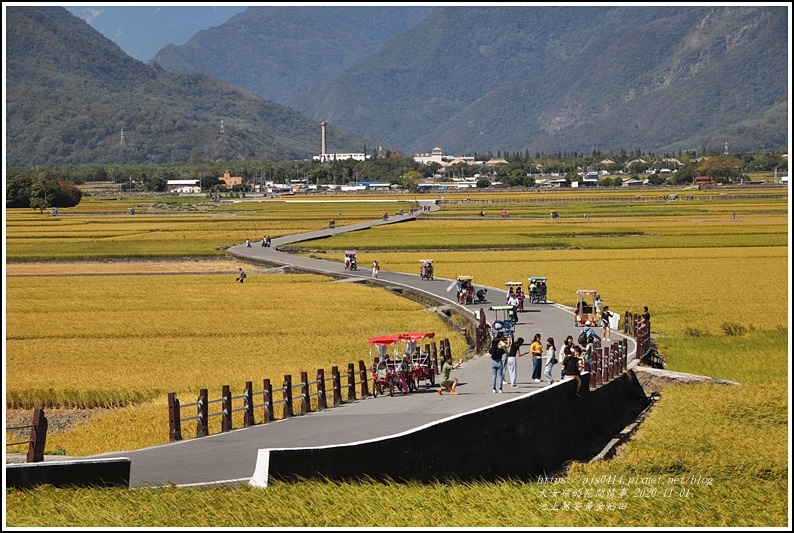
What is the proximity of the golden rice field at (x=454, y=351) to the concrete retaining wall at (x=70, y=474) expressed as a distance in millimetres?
333

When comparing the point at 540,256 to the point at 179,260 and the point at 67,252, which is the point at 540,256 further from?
the point at 67,252

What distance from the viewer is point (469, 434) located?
23.2 m

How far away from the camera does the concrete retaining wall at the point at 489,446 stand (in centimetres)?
1975

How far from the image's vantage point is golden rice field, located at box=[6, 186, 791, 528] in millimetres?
18203

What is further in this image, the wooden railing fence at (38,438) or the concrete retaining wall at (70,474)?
the wooden railing fence at (38,438)

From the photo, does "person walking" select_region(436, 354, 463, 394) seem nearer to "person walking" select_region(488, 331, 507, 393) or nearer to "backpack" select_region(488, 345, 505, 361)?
"person walking" select_region(488, 331, 507, 393)

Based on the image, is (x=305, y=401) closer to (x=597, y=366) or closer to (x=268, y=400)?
(x=268, y=400)

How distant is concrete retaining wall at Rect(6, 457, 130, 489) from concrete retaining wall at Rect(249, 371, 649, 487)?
211cm

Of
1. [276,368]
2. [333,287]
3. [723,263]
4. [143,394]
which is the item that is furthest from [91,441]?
[723,263]

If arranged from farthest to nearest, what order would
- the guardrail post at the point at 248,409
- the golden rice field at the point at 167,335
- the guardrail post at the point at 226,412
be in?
the golden rice field at the point at 167,335, the guardrail post at the point at 248,409, the guardrail post at the point at 226,412

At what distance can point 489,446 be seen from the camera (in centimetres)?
2397

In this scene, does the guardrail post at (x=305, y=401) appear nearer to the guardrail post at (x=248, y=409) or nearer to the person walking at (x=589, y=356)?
the guardrail post at (x=248, y=409)

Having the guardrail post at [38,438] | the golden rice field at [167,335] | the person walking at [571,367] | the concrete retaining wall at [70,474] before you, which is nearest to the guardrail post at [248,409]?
the golden rice field at [167,335]

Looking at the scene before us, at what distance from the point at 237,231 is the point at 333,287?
173 feet
